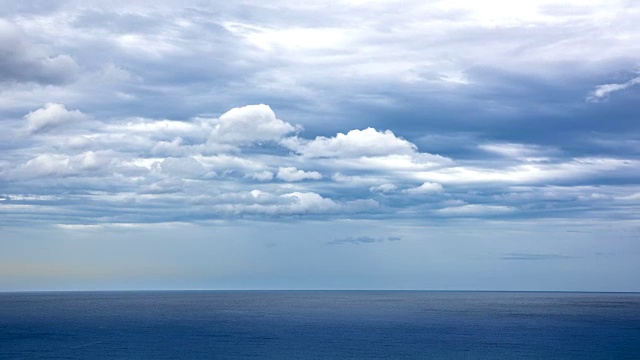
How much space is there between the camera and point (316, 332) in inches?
5428

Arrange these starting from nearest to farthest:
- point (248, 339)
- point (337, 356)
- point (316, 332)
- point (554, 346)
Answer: point (337, 356) < point (554, 346) < point (248, 339) < point (316, 332)

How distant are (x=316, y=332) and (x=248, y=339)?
67.5ft

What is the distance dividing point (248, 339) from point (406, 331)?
38654 mm

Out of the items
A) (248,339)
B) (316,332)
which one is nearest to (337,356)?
(248,339)

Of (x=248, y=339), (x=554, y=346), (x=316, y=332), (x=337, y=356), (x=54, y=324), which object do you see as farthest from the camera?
(x=54, y=324)

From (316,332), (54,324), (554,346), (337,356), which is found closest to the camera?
(337,356)

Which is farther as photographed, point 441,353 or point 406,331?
point 406,331

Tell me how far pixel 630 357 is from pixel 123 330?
100587 mm

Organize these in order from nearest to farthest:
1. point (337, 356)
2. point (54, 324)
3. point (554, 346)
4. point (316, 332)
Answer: point (337, 356)
point (554, 346)
point (316, 332)
point (54, 324)

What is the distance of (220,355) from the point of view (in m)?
99.7

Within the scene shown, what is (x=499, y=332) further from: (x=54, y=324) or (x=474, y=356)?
(x=54, y=324)

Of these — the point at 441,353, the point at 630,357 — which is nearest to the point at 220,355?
the point at 441,353

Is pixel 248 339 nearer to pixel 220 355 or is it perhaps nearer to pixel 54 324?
pixel 220 355

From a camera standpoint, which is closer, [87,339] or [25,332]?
[87,339]
